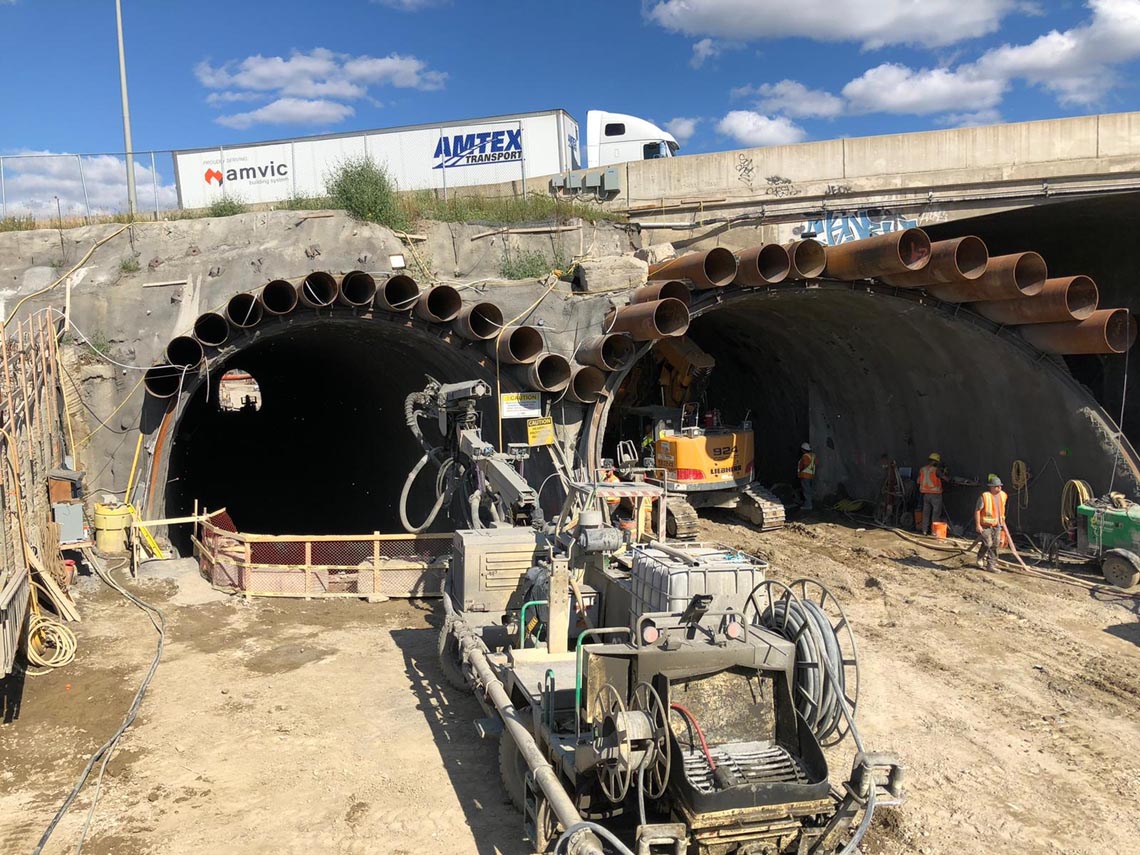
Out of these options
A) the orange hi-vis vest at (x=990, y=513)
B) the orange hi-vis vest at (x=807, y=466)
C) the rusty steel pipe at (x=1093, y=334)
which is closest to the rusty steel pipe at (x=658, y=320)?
the orange hi-vis vest at (x=990, y=513)

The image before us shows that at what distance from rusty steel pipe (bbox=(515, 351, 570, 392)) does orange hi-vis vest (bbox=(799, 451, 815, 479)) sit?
7334mm

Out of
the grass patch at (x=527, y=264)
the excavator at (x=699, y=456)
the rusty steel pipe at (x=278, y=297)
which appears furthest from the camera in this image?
the grass patch at (x=527, y=264)

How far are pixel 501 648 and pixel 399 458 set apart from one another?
1386 centimetres

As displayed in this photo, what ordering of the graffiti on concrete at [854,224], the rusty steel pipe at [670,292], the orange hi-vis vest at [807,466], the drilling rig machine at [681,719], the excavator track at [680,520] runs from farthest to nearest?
the orange hi-vis vest at [807,466], the graffiti on concrete at [854,224], the excavator track at [680,520], the rusty steel pipe at [670,292], the drilling rig machine at [681,719]

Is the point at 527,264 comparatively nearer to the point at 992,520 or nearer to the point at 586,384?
the point at 586,384

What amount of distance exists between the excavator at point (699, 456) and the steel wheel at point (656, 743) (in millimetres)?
11396

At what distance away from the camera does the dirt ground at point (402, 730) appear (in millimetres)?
7289

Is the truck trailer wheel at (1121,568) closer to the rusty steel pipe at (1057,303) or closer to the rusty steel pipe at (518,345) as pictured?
the rusty steel pipe at (1057,303)

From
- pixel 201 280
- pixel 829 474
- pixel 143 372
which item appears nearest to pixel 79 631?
pixel 143 372

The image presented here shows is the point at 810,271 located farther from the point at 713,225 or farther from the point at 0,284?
the point at 0,284

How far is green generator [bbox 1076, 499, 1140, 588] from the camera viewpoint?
554 inches

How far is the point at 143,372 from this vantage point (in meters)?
16.4

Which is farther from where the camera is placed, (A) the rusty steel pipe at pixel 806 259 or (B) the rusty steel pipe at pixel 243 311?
(A) the rusty steel pipe at pixel 806 259

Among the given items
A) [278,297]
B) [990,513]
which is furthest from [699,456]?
[278,297]
